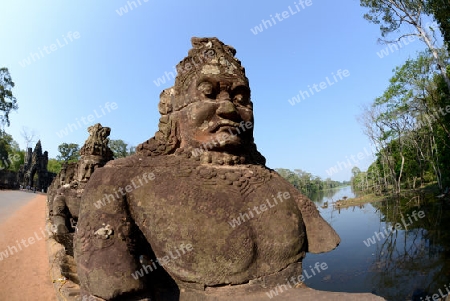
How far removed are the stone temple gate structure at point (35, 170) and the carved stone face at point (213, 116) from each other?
2644cm

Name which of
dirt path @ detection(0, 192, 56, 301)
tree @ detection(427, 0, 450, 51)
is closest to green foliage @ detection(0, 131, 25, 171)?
dirt path @ detection(0, 192, 56, 301)

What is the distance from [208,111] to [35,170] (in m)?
27.8

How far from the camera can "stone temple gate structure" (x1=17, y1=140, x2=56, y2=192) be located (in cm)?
2388

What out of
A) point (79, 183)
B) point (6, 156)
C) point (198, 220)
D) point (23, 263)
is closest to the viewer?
point (198, 220)

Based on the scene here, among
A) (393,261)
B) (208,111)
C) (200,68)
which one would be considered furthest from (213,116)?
(393,261)

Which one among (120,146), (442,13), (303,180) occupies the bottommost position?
(303,180)

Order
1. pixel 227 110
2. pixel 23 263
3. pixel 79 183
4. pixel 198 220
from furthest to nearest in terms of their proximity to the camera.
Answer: pixel 23 263, pixel 79 183, pixel 227 110, pixel 198 220

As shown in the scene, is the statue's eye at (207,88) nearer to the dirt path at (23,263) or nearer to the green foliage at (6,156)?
the dirt path at (23,263)

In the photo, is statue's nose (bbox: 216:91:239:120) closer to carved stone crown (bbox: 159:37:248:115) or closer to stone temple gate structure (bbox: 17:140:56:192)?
carved stone crown (bbox: 159:37:248:115)

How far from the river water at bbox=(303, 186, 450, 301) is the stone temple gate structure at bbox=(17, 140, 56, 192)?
76.0 ft

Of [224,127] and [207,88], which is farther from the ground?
[207,88]

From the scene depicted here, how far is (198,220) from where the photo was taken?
1725 mm

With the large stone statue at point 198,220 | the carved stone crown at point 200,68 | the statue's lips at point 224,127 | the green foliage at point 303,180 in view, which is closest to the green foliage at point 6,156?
the carved stone crown at point 200,68

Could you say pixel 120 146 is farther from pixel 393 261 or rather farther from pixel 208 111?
pixel 208 111
